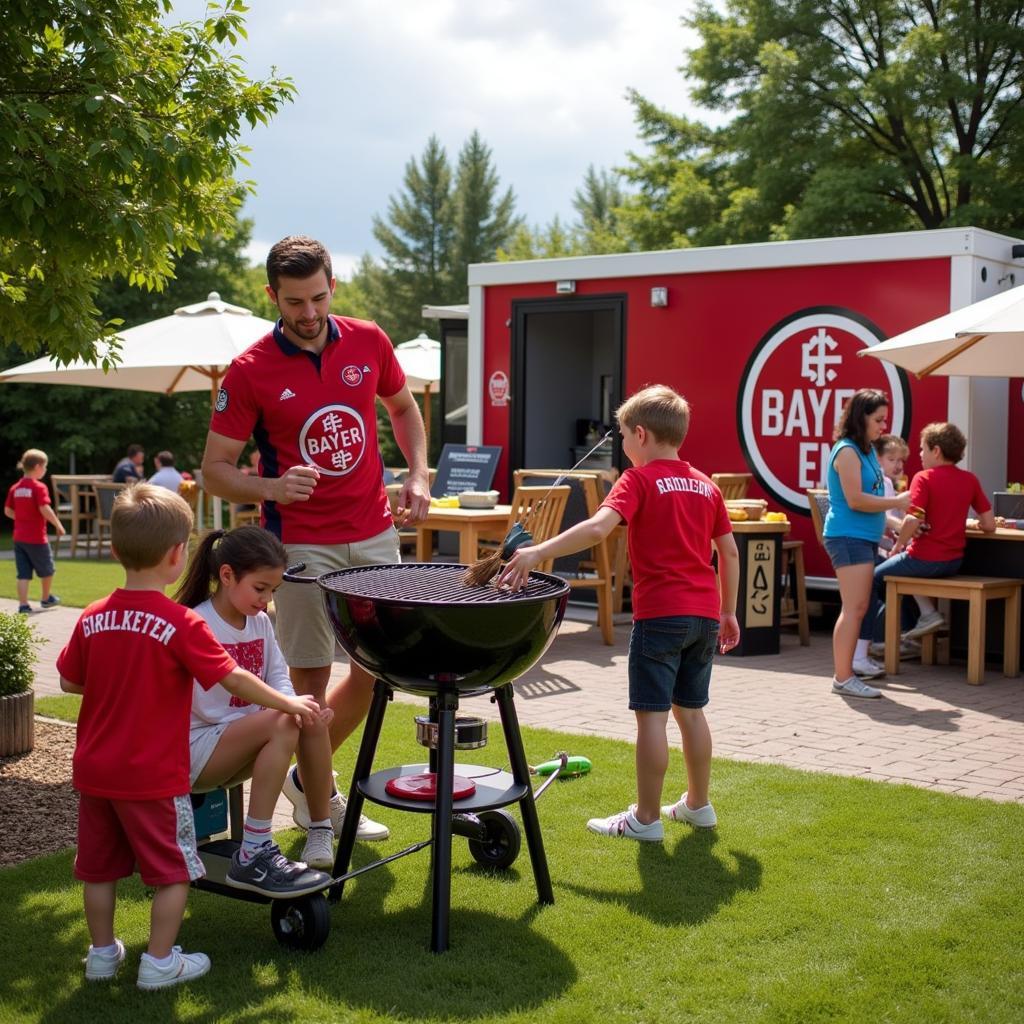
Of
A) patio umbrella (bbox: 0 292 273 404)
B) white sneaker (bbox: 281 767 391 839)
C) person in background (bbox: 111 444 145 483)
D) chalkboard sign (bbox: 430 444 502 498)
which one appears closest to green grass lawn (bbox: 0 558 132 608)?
person in background (bbox: 111 444 145 483)

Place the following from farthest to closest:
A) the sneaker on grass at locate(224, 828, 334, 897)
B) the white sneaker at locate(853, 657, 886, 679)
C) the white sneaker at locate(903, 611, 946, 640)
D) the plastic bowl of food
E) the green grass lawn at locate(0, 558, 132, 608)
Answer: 1. the green grass lawn at locate(0, 558, 132, 608)
2. the plastic bowl of food
3. the white sneaker at locate(903, 611, 946, 640)
4. the white sneaker at locate(853, 657, 886, 679)
5. the sneaker on grass at locate(224, 828, 334, 897)

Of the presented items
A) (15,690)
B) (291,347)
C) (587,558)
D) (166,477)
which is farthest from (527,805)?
(166,477)

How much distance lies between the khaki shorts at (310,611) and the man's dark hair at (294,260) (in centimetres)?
87

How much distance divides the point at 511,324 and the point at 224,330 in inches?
114

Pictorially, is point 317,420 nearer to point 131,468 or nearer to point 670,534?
point 670,534

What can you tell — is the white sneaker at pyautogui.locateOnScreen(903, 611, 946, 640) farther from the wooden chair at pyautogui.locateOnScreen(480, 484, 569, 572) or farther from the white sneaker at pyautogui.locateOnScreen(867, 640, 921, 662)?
the wooden chair at pyautogui.locateOnScreen(480, 484, 569, 572)

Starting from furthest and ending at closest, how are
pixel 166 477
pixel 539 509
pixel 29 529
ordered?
pixel 166 477, pixel 29 529, pixel 539 509

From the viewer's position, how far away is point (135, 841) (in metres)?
3.20

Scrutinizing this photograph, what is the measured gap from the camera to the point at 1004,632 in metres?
8.22

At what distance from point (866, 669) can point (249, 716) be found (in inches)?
200

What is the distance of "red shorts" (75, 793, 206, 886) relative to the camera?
3.20 meters

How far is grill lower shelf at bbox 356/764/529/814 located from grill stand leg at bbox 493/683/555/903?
0.11 feet

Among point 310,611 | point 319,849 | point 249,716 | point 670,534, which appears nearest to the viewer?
point 249,716

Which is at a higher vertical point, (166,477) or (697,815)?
(166,477)
